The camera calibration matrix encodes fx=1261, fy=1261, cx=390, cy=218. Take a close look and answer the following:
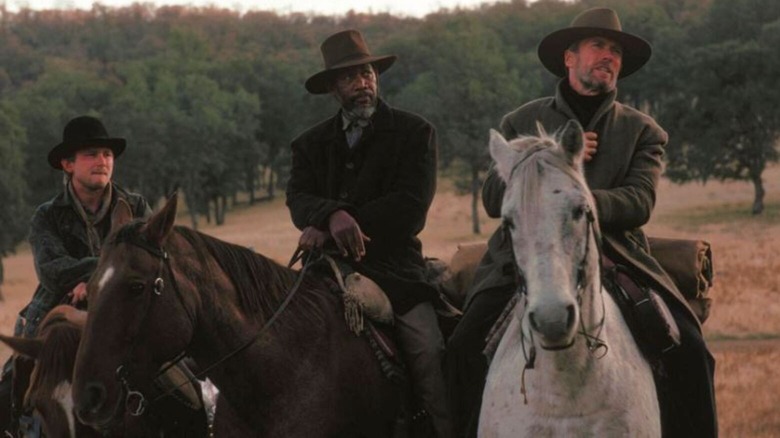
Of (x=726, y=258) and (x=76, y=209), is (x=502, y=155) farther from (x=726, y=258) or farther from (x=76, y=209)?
(x=726, y=258)

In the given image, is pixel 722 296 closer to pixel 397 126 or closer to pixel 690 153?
pixel 397 126

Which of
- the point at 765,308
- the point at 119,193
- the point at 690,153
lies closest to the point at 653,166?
the point at 119,193

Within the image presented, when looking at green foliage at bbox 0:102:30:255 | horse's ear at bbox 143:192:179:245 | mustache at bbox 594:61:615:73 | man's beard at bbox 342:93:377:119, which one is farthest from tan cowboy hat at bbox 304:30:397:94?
green foliage at bbox 0:102:30:255

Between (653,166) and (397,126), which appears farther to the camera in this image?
(397,126)

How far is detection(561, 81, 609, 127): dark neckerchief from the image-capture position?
781 cm

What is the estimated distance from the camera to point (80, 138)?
8828 mm

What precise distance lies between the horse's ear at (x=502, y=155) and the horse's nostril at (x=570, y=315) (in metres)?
0.88

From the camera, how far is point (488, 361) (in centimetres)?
748

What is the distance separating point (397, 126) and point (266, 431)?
228cm

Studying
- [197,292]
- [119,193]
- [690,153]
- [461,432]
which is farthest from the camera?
[690,153]

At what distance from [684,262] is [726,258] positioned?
36230mm

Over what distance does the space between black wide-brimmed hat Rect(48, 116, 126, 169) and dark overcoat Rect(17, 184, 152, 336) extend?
0.29 metres

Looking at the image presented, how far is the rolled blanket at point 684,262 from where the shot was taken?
8.12 meters

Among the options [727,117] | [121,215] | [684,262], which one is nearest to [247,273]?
[121,215]
